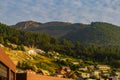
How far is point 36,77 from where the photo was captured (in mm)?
50219

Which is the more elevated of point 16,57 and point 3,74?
point 16,57

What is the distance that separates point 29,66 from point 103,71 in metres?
48.0

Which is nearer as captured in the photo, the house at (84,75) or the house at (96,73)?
the house at (84,75)

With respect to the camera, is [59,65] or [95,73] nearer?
[95,73]

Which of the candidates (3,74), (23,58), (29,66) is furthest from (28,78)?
(23,58)

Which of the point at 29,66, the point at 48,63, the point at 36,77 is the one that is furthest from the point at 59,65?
the point at 36,77

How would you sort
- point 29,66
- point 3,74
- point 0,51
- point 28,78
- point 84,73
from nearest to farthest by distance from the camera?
point 0,51 < point 3,74 < point 28,78 < point 29,66 < point 84,73

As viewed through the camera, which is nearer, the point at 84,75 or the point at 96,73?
the point at 84,75

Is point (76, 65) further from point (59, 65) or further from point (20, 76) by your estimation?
point (20, 76)

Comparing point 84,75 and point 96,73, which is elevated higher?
point 96,73

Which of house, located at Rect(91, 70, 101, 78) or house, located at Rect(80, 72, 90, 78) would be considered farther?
house, located at Rect(91, 70, 101, 78)

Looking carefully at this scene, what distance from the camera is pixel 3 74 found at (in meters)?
34.1

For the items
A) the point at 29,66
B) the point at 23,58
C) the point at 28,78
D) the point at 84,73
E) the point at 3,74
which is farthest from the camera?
the point at 23,58

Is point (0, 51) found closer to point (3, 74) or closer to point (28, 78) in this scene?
point (3, 74)
